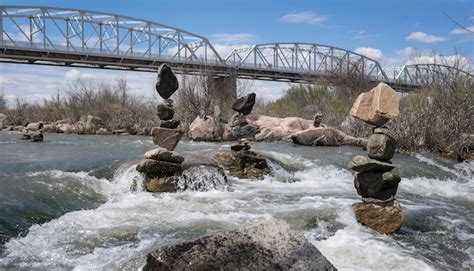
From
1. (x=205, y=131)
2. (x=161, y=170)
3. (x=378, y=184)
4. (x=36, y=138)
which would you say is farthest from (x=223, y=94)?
(x=378, y=184)

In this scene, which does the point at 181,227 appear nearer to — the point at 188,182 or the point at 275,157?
the point at 188,182

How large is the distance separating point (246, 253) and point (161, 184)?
22.3 feet

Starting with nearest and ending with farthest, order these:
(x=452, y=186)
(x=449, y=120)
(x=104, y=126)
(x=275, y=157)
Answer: (x=452, y=186), (x=275, y=157), (x=449, y=120), (x=104, y=126)

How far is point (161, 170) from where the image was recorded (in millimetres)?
10016

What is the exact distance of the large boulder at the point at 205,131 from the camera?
2283 cm

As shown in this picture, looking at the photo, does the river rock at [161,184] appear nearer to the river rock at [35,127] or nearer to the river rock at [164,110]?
the river rock at [164,110]

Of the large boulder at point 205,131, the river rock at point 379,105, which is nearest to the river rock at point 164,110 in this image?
the river rock at point 379,105

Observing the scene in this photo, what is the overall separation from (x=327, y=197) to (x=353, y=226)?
97.2 inches

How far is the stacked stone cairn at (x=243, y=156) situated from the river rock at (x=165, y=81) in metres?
2.29

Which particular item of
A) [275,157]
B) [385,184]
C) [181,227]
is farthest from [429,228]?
[275,157]

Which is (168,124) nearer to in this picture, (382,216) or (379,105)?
(379,105)

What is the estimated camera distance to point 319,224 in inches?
281

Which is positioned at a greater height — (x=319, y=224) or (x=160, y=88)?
(x=160, y=88)

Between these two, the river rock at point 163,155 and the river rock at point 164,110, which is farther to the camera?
the river rock at point 164,110
